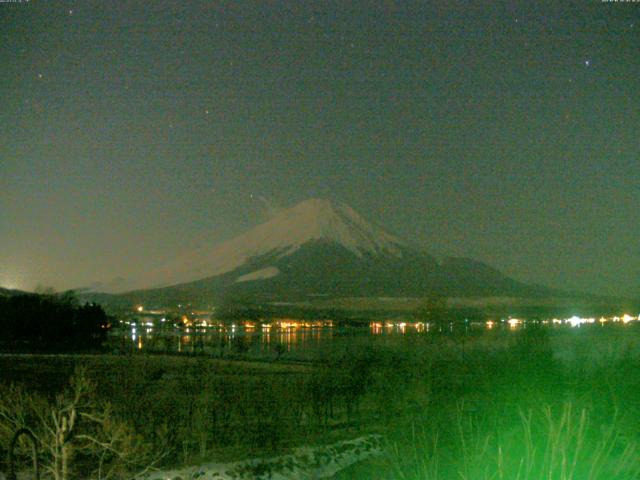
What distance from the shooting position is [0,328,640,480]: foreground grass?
729 cm

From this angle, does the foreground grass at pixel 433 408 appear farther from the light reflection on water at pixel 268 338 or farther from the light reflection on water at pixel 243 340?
the light reflection on water at pixel 243 340

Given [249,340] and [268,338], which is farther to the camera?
[268,338]

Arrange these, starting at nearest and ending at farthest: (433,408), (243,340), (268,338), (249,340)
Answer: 1. (433,408)
2. (243,340)
3. (249,340)
4. (268,338)

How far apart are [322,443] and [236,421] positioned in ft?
14.4

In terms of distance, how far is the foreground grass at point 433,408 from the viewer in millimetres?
7293

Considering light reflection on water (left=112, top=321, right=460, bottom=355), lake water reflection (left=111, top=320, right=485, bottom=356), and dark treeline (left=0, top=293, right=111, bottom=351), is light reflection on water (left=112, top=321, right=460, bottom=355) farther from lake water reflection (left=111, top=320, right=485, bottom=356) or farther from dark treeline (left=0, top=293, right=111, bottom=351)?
dark treeline (left=0, top=293, right=111, bottom=351)

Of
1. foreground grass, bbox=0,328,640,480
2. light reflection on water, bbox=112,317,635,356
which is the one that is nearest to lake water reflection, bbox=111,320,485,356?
light reflection on water, bbox=112,317,635,356

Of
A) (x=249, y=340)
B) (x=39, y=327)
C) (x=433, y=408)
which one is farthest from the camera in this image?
(x=249, y=340)

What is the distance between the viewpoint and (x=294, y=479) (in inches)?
512

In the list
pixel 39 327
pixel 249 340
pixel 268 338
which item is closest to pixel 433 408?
pixel 39 327

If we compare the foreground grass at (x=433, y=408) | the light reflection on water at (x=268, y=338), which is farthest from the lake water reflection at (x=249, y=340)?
the foreground grass at (x=433, y=408)

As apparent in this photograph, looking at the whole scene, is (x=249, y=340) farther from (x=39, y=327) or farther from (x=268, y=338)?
(x=39, y=327)

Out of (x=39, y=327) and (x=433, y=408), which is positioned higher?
(x=39, y=327)

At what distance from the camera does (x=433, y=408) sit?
1553cm
